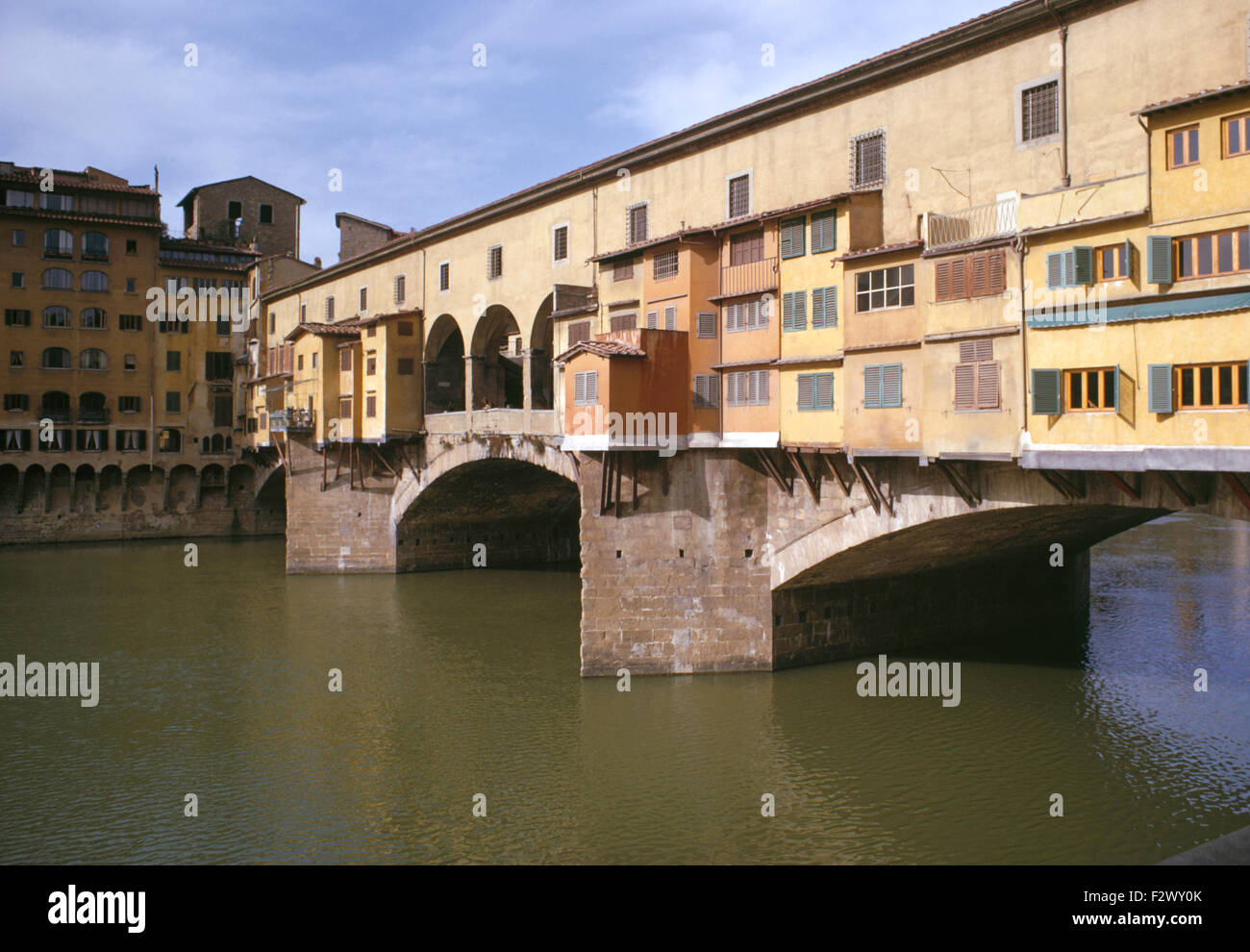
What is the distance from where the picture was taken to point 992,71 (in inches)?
777

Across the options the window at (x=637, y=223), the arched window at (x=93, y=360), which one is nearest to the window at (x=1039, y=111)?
the window at (x=637, y=223)

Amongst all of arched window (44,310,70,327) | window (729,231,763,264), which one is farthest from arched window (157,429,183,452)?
window (729,231,763,264)

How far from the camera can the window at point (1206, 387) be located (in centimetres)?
1525

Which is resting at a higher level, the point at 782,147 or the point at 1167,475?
the point at 782,147

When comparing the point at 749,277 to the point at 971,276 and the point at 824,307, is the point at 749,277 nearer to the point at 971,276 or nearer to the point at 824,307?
the point at 824,307

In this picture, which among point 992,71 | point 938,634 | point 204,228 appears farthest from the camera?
point 204,228

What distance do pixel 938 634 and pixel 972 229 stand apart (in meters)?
12.8

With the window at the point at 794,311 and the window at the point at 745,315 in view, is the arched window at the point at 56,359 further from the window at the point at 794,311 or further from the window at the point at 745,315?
the window at the point at 794,311

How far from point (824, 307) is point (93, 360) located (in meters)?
51.4

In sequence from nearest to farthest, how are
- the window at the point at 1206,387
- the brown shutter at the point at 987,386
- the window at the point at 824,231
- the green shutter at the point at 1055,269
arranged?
the window at the point at 1206,387, the green shutter at the point at 1055,269, the brown shutter at the point at 987,386, the window at the point at 824,231

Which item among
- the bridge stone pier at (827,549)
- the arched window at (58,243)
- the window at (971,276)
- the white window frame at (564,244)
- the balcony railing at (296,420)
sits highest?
the arched window at (58,243)

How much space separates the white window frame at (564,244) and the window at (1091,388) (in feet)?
59.0
